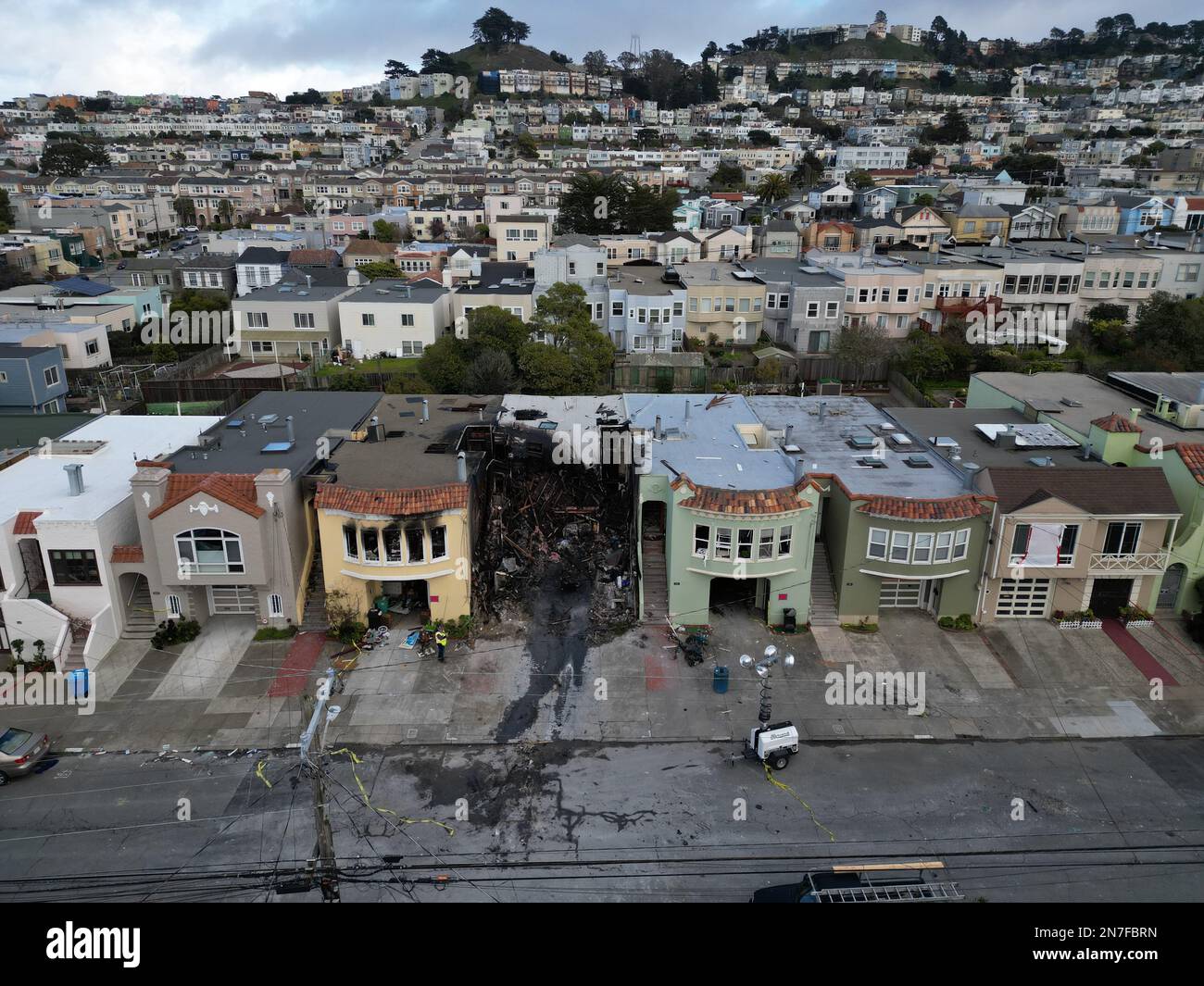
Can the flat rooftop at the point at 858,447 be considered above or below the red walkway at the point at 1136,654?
above

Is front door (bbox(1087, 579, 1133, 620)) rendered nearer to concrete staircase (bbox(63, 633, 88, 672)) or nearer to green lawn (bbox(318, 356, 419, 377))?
concrete staircase (bbox(63, 633, 88, 672))

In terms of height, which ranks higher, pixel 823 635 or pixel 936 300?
pixel 936 300

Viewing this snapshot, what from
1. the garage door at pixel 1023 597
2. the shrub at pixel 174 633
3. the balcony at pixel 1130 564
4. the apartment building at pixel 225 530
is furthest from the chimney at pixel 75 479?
the balcony at pixel 1130 564

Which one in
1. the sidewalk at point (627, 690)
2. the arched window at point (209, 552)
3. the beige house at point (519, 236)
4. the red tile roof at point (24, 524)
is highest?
the beige house at point (519, 236)

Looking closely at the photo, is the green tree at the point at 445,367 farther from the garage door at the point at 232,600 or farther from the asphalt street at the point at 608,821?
the asphalt street at the point at 608,821

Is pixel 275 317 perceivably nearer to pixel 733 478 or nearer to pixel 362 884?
pixel 733 478

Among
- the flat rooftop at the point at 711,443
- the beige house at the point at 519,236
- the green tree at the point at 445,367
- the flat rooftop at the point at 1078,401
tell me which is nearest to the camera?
the flat rooftop at the point at 711,443
